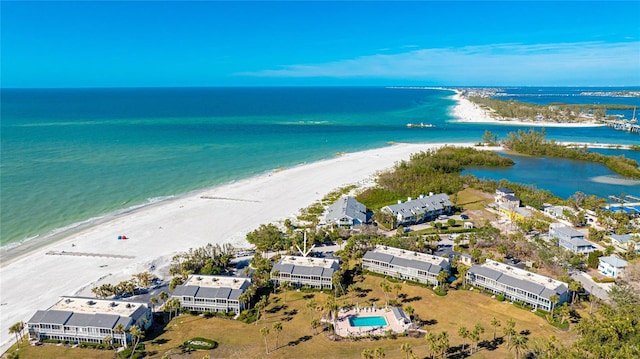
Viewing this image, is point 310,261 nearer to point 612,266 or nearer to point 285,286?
point 285,286

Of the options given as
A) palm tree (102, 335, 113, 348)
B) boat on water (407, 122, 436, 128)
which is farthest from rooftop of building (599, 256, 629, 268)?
boat on water (407, 122, 436, 128)

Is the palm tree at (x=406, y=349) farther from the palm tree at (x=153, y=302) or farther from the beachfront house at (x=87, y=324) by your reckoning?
the palm tree at (x=153, y=302)

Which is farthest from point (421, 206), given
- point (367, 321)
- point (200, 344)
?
point (200, 344)

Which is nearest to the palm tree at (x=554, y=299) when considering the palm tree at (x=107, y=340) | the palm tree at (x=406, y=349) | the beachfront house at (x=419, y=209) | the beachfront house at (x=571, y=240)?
the palm tree at (x=406, y=349)

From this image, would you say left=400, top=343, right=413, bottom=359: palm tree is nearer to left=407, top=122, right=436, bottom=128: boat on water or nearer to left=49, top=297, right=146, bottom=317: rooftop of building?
left=49, top=297, right=146, bottom=317: rooftop of building

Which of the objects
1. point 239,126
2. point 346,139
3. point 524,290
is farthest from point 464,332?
point 239,126

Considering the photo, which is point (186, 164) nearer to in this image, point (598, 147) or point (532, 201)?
point (532, 201)
